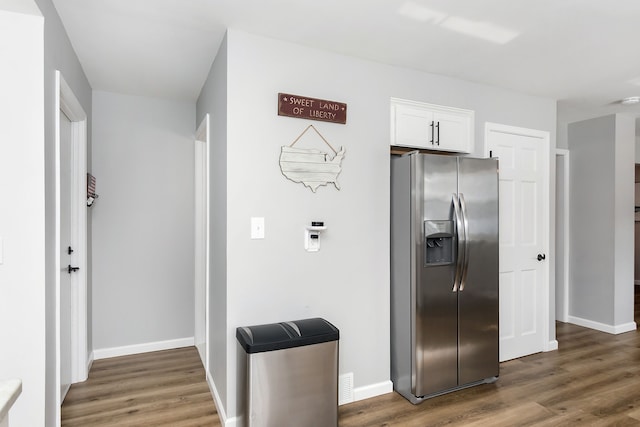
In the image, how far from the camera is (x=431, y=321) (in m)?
2.60

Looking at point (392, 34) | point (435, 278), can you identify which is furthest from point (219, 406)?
point (392, 34)

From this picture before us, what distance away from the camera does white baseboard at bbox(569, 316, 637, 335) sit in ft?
13.6

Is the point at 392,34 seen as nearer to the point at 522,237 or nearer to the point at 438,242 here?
the point at 438,242

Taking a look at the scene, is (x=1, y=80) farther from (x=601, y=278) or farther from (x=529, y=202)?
(x=601, y=278)

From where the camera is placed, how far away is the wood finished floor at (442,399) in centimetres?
240

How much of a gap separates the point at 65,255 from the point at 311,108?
84.6 inches

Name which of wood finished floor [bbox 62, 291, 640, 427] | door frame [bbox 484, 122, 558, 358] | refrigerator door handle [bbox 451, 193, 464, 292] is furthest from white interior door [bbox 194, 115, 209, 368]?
door frame [bbox 484, 122, 558, 358]

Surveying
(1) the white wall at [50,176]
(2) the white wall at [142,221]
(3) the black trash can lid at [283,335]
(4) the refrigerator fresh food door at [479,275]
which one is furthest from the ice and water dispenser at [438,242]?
(2) the white wall at [142,221]

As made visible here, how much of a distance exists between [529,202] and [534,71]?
1.20m

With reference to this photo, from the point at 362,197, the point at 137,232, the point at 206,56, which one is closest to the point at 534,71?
the point at 362,197

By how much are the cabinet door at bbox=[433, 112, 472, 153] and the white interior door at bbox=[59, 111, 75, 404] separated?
2847 millimetres

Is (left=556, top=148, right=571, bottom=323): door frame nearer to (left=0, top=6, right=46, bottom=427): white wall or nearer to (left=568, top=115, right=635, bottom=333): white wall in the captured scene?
(left=568, top=115, right=635, bottom=333): white wall

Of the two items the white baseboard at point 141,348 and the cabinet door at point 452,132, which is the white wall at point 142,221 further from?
the cabinet door at point 452,132

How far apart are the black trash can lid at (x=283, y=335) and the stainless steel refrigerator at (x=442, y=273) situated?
747mm
